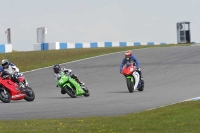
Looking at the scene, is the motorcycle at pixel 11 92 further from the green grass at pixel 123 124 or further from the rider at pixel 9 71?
the green grass at pixel 123 124

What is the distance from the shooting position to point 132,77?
2184 centimetres

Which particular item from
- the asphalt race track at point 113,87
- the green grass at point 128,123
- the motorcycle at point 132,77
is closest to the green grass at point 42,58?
the asphalt race track at point 113,87

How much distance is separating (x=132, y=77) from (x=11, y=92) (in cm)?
445

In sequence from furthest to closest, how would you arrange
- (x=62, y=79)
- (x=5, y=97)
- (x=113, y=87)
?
1. (x=113, y=87)
2. (x=62, y=79)
3. (x=5, y=97)

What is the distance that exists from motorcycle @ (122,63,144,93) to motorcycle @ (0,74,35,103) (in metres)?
3.60

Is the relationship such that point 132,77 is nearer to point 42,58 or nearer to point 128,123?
point 128,123

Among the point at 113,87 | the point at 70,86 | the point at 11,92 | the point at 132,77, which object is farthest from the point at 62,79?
the point at 113,87

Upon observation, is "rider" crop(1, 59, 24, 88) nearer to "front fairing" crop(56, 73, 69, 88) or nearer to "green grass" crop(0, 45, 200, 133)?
"front fairing" crop(56, 73, 69, 88)

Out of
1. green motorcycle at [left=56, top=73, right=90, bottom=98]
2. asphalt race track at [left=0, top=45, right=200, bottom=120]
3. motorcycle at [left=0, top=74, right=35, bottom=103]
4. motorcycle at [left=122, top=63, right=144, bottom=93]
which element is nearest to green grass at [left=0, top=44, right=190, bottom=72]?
asphalt race track at [left=0, top=45, right=200, bottom=120]

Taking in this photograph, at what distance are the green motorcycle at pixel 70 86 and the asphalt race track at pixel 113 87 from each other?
0.28m

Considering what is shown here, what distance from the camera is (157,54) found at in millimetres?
36031

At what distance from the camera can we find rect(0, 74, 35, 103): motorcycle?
19469 millimetres

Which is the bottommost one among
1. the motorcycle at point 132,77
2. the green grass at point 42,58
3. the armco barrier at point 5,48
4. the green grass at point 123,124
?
the green grass at point 123,124

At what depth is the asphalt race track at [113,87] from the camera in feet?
51.1
